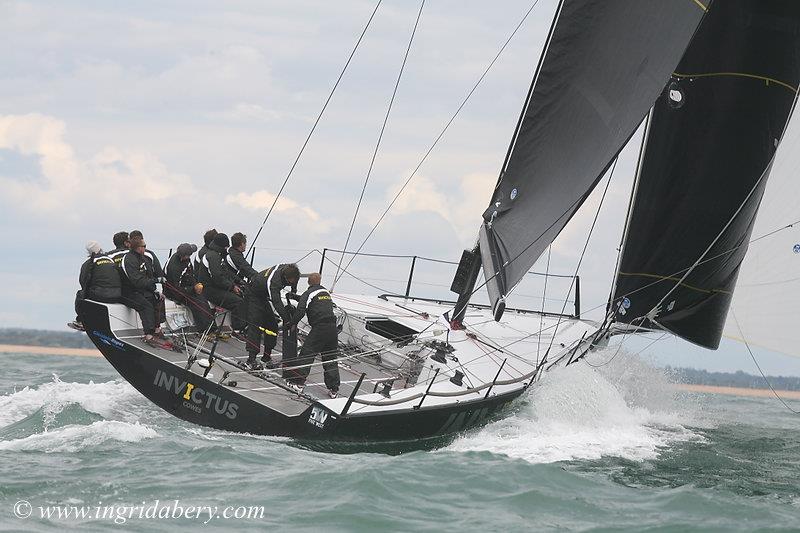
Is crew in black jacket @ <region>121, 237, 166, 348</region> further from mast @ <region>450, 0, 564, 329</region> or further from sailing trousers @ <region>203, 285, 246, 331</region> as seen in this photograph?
mast @ <region>450, 0, 564, 329</region>

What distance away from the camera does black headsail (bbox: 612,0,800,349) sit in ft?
45.0

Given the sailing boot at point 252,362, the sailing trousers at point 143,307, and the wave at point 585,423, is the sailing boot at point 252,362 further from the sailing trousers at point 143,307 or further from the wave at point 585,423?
the wave at point 585,423

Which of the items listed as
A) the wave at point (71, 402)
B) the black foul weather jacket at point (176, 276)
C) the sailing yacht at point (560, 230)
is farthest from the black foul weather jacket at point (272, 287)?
the wave at point (71, 402)

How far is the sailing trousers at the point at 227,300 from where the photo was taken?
1317cm

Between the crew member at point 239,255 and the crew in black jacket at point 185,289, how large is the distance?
429 millimetres

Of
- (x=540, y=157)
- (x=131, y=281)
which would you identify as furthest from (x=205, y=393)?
(x=540, y=157)

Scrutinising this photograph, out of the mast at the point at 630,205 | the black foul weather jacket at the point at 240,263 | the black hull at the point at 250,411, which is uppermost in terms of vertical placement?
the mast at the point at 630,205

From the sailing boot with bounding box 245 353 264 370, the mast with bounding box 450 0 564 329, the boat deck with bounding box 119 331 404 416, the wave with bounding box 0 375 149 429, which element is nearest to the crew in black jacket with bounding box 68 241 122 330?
the boat deck with bounding box 119 331 404 416

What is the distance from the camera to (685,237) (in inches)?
555

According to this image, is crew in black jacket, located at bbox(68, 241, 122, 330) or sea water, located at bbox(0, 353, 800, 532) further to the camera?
crew in black jacket, located at bbox(68, 241, 122, 330)

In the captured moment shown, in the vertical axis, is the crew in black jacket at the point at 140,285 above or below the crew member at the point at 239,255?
below

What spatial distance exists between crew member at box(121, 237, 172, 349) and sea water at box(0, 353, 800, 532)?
2.77ft

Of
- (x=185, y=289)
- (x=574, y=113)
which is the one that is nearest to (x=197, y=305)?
(x=185, y=289)

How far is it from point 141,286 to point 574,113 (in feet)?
16.1
